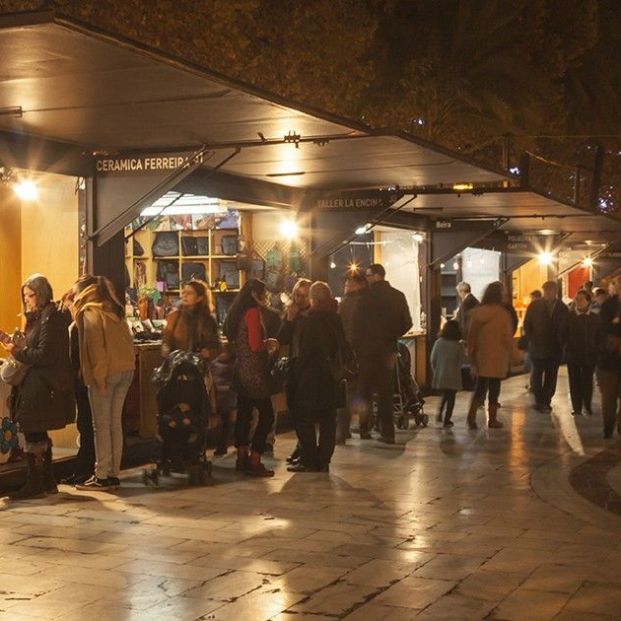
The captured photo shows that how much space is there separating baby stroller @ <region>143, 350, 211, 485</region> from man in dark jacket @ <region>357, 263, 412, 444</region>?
317 cm

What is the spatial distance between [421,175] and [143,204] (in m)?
3.90

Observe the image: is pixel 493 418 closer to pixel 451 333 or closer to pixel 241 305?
pixel 451 333

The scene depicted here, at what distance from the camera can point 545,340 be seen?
1733cm

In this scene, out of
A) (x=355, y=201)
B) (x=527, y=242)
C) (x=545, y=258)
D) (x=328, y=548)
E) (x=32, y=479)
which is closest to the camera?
(x=328, y=548)

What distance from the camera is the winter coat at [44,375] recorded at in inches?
393

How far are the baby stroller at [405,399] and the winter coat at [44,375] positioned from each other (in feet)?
18.2

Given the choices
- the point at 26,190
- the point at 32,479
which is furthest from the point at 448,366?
the point at 32,479

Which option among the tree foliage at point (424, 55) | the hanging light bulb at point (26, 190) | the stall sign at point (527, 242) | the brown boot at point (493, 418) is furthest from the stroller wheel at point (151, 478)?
the stall sign at point (527, 242)

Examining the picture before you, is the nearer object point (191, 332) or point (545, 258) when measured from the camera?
point (191, 332)

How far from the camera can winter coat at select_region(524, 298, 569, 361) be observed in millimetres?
17188

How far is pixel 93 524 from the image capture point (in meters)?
9.20

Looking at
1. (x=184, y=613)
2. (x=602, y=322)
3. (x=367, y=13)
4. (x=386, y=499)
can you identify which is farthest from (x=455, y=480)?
(x=367, y=13)

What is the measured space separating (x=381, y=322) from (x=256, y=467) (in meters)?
2.96

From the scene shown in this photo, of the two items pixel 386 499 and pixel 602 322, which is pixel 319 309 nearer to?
pixel 386 499
